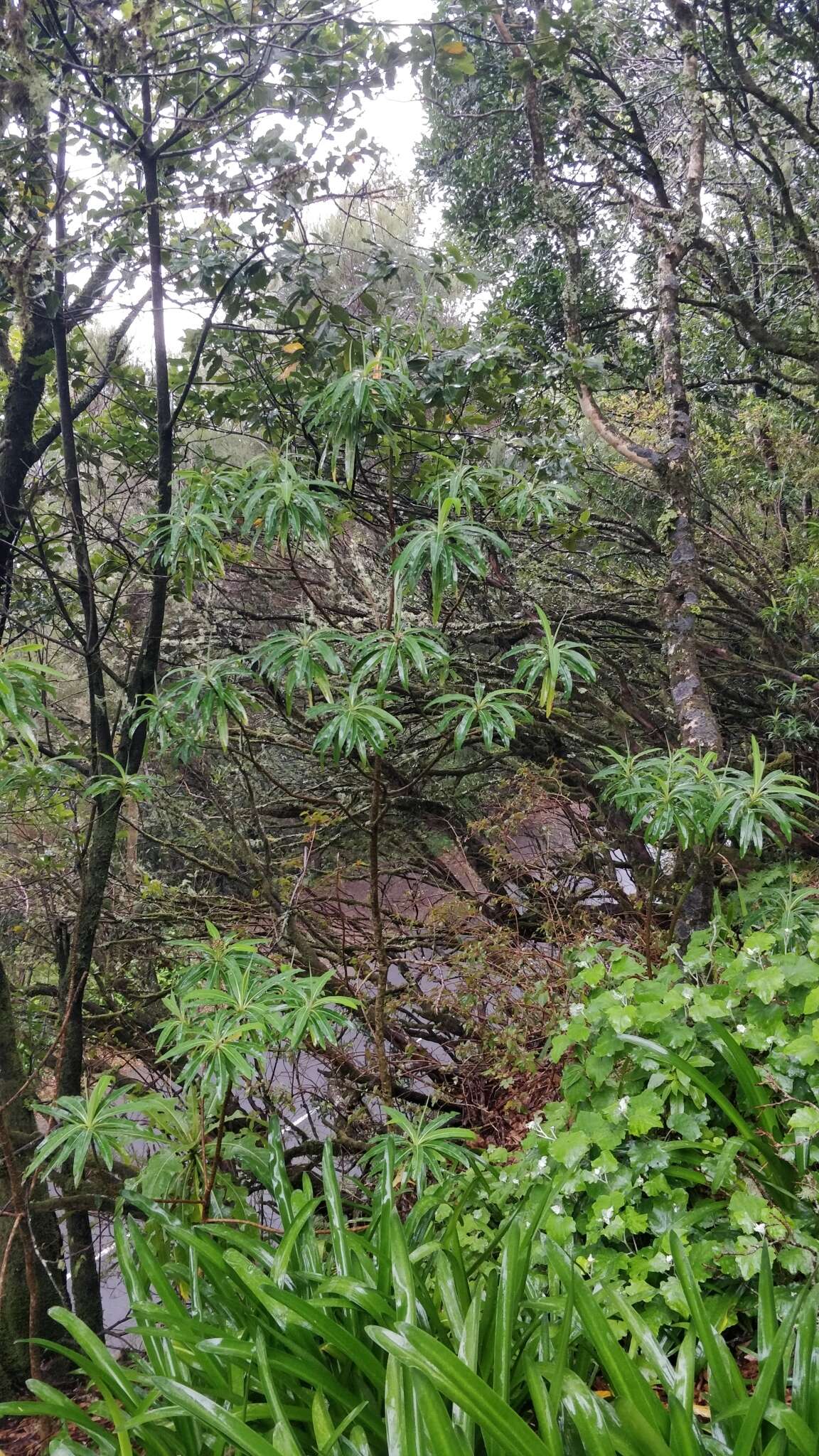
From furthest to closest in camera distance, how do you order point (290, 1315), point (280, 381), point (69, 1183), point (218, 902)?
point (218, 902)
point (280, 381)
point (69, 1183)
point (290, 1315)

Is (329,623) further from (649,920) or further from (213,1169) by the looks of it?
(213,1169)

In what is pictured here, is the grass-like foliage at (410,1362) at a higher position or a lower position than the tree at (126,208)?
lower

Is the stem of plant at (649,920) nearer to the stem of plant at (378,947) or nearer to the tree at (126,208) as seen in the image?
the stem of plant at (378,947)

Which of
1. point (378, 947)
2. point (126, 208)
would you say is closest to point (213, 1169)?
point (378, 947)

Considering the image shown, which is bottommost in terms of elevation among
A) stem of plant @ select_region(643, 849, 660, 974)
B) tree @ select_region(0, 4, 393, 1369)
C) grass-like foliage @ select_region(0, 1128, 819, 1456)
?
grass-like foliage @ select_region(0, 1128, 819, 1456)

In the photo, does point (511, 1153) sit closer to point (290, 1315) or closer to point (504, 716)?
point (290, 1315)

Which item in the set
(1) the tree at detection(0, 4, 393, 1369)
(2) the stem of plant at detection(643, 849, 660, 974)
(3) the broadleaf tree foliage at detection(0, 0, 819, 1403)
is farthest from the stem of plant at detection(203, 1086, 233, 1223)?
(2) the stem of plant at detection(643, 849, 660, 974)

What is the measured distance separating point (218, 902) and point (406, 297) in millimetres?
2449

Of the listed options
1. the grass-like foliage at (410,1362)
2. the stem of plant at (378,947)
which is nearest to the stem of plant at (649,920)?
the stem of plant at (378,947)

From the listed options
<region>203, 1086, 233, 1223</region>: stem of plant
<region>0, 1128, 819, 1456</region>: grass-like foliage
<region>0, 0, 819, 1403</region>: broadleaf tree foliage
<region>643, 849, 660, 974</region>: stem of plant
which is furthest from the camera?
<region>643, 849, 660, 974</region>: stem of plant

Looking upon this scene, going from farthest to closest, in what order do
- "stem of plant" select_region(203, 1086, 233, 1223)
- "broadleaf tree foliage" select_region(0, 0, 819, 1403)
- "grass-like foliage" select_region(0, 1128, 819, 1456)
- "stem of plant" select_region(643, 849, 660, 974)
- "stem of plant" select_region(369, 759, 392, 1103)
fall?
"stem of plant" select_region(643, 849, 660, 974) → "stem of plant" select_region(369, 759, 392, 1103) → "broadleaf tree foliage" select_region(0, 0, 819, 1403) → "stem of plant" select_region(203, 1086, 233, 1223) → "grass-like foliage" select_region(0, 1128, 819, 1456)

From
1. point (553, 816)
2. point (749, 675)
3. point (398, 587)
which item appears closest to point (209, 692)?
point (398, 587)

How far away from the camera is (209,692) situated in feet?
7.25

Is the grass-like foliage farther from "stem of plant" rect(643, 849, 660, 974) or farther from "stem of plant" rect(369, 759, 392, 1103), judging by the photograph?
"stem of plant" rect(643, 849, 660, 974)
